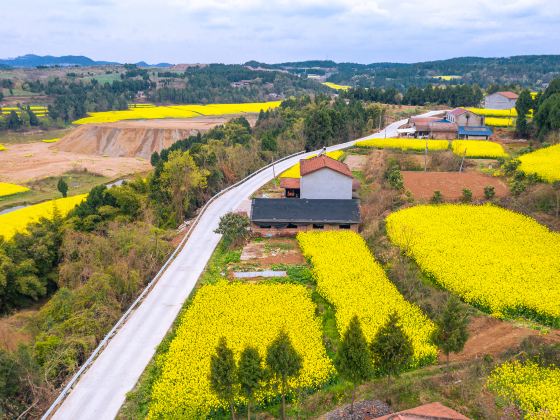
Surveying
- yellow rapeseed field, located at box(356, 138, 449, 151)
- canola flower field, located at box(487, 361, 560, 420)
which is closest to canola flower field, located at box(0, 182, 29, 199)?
yellow rapeseed field, located at box(356, 138, 449, 151)

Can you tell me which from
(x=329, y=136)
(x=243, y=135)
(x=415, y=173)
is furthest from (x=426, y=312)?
(x=243, y=135)

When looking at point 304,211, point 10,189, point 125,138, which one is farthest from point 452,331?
point 125,138

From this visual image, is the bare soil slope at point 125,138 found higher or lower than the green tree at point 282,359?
lower

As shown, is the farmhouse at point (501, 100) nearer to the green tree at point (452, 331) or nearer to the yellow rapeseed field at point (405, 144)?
the yellow rapeseed field at point (405, 144)

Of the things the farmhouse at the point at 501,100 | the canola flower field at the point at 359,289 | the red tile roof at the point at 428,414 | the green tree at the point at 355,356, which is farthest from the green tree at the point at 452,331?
the farmhouse at the point at 501,100

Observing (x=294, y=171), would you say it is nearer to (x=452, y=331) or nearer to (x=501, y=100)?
(x=452, y=331)

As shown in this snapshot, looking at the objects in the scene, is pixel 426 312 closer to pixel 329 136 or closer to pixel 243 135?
pixel 329 136

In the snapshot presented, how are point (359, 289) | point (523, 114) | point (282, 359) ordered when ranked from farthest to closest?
point (523, 114) → point (359, 289) → point (282, 359)
